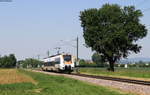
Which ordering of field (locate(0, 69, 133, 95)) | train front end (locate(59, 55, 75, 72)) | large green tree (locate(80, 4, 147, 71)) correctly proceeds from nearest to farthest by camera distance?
1. field (locate(0, 69, 133, 95))
2. train front end (locate(59, 55, 75, 72))
3. large green tree (locate(80, 4, 147, 71))

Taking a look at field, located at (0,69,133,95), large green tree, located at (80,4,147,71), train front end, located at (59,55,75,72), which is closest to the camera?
field, located at (0,69,133,95)

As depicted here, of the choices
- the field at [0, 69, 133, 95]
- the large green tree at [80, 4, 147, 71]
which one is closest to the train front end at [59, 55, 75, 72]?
the large green tree at [80, 4, 147, 71]

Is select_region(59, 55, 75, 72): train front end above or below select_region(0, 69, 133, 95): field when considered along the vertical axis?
above

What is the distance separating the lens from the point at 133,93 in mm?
23094

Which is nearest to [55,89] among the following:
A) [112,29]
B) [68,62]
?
[68,62]

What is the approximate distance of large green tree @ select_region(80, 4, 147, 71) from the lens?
240 ft

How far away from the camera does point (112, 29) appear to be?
73.5m

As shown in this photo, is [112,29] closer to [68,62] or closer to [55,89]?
[68,62]

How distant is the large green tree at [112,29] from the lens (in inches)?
2879

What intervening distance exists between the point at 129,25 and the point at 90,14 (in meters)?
8.07

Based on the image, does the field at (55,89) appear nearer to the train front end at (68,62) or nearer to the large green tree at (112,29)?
the train front end at (68,62)

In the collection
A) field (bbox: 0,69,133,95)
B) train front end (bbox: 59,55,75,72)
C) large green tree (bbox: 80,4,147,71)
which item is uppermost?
large green tree (bbox: 80,4,147,71)

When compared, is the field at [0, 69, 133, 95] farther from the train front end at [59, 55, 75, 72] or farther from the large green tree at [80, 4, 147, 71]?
the large green tree at [80, 4, 147, 71]

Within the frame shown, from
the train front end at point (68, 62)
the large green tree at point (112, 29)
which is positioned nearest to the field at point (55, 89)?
the train front end at point (68, 62)
